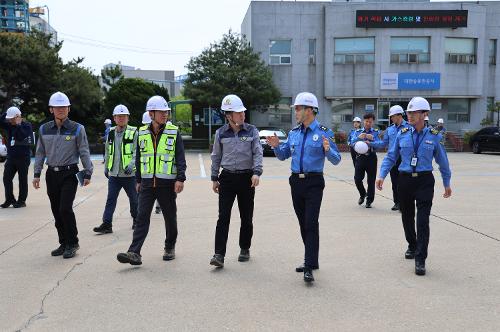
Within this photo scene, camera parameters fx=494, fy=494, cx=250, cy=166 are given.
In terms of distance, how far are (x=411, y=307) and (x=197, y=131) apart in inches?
1310

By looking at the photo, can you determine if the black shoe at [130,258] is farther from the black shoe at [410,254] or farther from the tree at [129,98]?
the tree at [129,98]

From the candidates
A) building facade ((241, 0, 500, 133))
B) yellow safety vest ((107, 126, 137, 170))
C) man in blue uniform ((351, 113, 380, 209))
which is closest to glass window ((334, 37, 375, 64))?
building facade ((241, 0, 500, 133))

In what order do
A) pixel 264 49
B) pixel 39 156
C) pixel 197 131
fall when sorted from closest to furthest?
pixel 39 156, pixel 264 49, pixel 197 131

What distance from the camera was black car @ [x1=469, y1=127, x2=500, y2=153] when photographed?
26.2 metres

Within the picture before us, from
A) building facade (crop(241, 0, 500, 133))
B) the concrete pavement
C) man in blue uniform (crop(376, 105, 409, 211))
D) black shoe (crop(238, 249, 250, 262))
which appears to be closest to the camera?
the concrete pavement

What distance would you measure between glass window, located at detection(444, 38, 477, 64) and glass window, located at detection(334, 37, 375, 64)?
508cm

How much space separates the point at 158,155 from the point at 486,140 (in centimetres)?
2532

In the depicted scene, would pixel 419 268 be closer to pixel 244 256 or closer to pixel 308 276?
pixel 308 276

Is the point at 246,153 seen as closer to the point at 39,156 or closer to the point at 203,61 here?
the point at 39,156

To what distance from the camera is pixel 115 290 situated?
4812mm

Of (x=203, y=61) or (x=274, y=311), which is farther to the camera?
(x=203, y=61)

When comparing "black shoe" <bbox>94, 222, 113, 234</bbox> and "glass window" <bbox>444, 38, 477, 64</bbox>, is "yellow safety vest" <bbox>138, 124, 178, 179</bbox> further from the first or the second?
"glass window" <bbox>444, 38, 477, 64</bbox>

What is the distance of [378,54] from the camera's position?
33.0 meters

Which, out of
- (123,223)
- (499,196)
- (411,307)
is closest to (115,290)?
(411,307)
